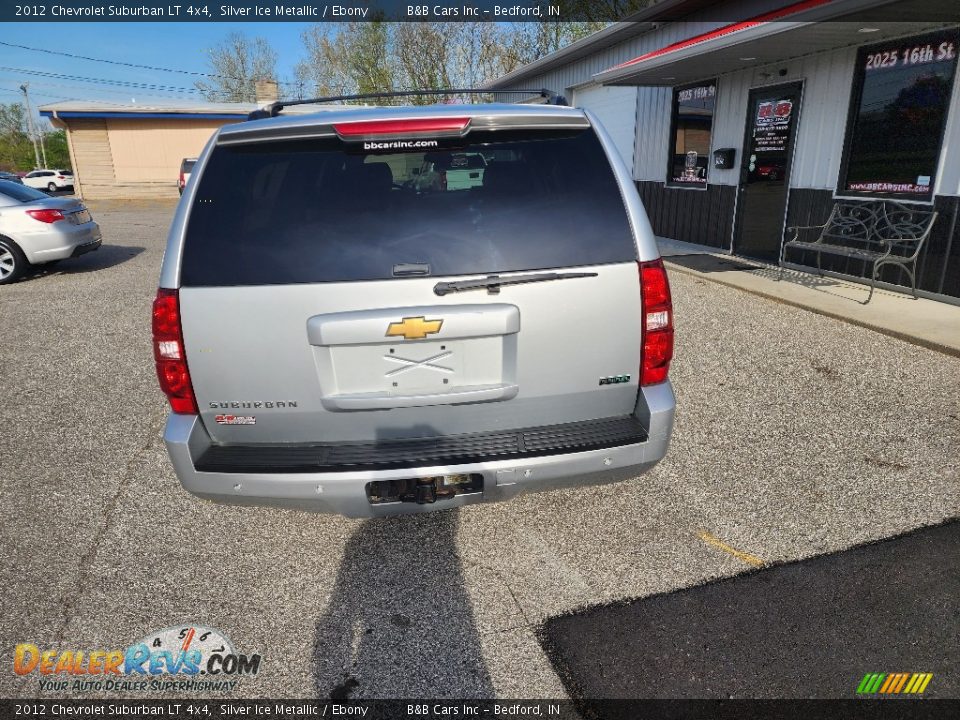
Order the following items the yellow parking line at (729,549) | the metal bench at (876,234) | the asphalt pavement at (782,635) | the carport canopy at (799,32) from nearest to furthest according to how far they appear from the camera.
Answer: the asphalt pavement at (782,635), the yellow parking line at (729,549), the carport canopy at (799,32), the metal bench at (876,234)

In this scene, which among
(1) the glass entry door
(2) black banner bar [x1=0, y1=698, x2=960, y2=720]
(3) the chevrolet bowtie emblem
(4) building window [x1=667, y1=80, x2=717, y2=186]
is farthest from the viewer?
(4) building window [x1=667, y1=80, x2=717, y2=186]

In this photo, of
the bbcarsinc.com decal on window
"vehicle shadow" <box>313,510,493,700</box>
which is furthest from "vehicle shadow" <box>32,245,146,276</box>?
the bbcarsinc.com decal on window

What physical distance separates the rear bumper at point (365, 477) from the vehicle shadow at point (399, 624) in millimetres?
447

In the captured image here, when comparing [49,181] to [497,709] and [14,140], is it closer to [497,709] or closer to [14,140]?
[14,140]

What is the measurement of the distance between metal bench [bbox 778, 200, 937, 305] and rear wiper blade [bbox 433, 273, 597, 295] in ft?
20.7

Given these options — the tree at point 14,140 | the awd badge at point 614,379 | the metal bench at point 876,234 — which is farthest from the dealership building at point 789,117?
the tree at point 14,140

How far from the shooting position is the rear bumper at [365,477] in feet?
7.84

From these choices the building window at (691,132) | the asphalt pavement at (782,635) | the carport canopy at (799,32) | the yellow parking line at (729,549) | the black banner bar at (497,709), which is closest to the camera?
the black banner bar at (497,709)

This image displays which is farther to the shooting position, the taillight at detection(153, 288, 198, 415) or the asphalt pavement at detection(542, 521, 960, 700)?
the taillight at detection(153, 288, 198, 415)

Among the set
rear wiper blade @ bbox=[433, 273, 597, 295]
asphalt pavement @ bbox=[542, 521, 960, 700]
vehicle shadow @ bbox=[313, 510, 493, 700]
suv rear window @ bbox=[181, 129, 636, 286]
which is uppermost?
suv rear window @ bbox=[181, 129, 636, 286]

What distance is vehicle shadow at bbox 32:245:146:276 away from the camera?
11.0 metres

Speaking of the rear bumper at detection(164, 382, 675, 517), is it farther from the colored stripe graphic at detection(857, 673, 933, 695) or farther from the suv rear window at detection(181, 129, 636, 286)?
the colored stripe graphic at detection(857, 673, 933, 695)

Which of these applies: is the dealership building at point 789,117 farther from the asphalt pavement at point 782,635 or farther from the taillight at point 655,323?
the asphalt pavement at point 782,635

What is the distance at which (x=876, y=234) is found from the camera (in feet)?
25.6
